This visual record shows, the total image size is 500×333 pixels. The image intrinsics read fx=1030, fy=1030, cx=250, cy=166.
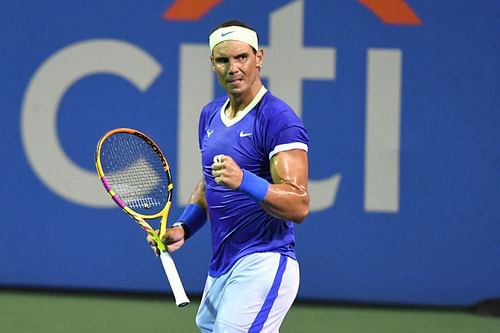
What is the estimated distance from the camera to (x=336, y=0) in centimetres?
636

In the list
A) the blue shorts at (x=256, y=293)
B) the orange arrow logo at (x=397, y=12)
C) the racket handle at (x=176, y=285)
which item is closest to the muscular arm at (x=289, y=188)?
the blue shorts at (x=256, y=293)

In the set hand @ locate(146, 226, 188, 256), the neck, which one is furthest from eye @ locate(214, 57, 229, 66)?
hand @ locate(146, 226, 188, 256)

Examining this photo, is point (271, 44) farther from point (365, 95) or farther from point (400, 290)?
point (400, 290)

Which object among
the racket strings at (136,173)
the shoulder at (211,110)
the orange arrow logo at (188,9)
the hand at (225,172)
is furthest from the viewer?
the orange arrow logo at (188,9)

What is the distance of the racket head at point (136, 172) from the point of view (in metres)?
4.00

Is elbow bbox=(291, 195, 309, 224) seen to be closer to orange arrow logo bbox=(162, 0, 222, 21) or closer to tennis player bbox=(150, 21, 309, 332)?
tennis player bbox=(150, 21, 309, 332)

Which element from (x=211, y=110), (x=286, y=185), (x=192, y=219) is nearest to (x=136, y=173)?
(x=192, y=219)

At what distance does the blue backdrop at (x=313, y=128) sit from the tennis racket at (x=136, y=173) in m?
2.17

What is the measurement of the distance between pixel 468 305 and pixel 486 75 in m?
1.45

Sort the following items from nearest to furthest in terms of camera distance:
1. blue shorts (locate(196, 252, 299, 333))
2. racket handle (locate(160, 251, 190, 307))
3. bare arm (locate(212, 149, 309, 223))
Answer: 1. bare arm (locate(212, 149, 309, 223))
2. racket handle (locate(160, 251, 190, 307))
3. blue shorts (locate(196, 252, 299, 333))

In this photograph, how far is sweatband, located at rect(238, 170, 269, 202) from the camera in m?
3.29

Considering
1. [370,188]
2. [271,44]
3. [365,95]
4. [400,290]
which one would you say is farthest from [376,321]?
[271,44]

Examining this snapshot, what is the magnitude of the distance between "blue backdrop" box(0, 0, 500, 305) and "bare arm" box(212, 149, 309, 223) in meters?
2.94

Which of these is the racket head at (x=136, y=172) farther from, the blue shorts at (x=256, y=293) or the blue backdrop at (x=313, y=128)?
the blue backdrop at (x=313, y=128)
